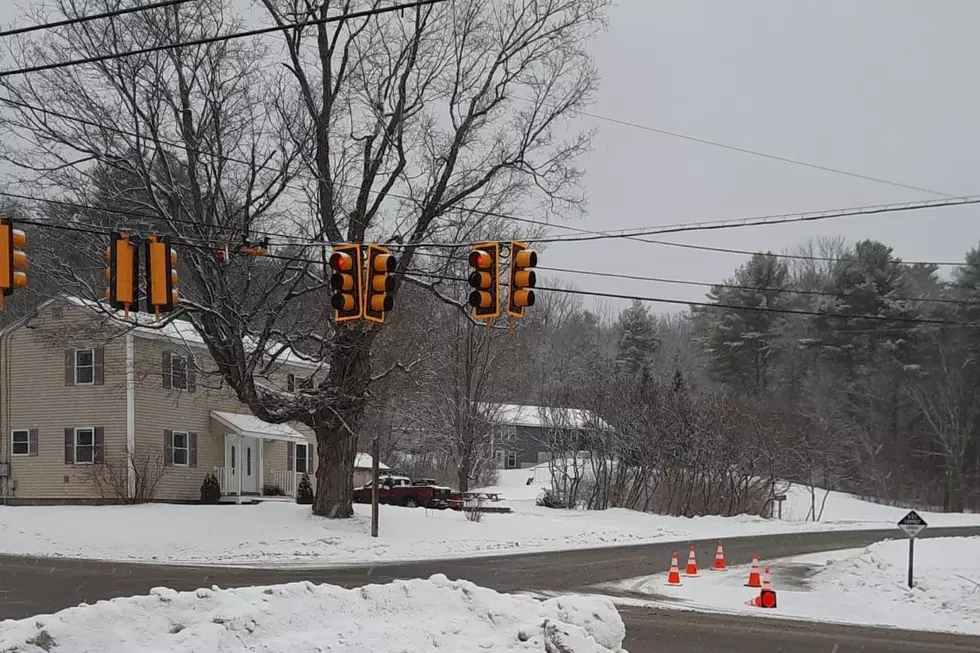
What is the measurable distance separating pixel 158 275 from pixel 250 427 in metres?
24.6

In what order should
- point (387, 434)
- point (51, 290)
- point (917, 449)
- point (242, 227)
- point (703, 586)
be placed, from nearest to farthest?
point (703, 586)
point (242, 227)
point (51, 290)
point (387, 434)
point (917, 449)

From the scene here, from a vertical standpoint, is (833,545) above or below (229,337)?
below

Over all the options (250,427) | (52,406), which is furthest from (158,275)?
(250,427)

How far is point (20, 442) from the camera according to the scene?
36.2 m

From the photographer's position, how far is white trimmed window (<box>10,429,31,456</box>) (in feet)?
118

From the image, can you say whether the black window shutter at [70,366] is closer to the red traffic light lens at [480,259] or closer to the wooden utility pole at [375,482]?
the wooden utility pole at [375,482]

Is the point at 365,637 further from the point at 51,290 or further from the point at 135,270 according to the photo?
the point at 51,290

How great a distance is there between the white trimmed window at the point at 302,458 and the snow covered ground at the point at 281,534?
11189 mm

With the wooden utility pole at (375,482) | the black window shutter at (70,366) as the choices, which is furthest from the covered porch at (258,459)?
the wooden utility pole at (375,482)

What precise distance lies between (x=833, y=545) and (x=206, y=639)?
2638 centimetres

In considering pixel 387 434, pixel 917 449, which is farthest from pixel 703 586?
pixel 917 449

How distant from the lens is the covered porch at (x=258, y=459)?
1527 inches

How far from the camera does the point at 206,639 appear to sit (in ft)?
28.6

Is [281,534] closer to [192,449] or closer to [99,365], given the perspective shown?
[192,449]
